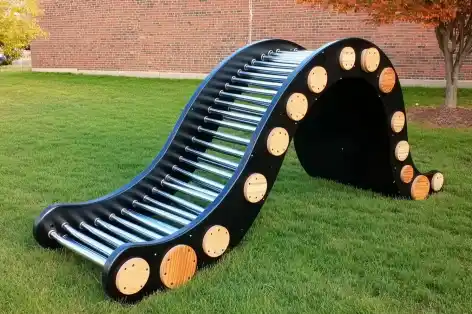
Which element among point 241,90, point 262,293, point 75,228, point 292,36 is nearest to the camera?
point 262,293

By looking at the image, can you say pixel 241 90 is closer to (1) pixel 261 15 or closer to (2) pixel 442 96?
(2) pixel 442 96

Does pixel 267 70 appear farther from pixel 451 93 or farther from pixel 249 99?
pixel 451 93

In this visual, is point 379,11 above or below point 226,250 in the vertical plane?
above

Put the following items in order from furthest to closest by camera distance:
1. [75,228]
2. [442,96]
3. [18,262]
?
[442,96]
[75,228]
[18,262]

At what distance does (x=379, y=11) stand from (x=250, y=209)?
6126 mm

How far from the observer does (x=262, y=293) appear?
3.33 meters

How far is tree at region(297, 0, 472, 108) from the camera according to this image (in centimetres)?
812

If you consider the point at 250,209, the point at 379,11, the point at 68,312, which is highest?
the point at 379,11

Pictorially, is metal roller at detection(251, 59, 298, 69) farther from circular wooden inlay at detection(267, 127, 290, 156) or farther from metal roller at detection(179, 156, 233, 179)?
metal roller at detection(179, 156, 233, 179)

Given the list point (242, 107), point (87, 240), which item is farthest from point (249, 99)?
point (87, 240)

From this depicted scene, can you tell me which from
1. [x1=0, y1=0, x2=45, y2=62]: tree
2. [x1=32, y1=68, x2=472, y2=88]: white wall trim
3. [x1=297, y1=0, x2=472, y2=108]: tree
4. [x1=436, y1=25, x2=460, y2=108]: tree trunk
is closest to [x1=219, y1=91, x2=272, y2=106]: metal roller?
[x1=297, y1=0, x2=472, y2=108]: tree

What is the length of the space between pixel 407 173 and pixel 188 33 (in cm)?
1266

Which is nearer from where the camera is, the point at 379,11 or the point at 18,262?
the point at 18,262

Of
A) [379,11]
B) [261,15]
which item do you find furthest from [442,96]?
[261,15]
